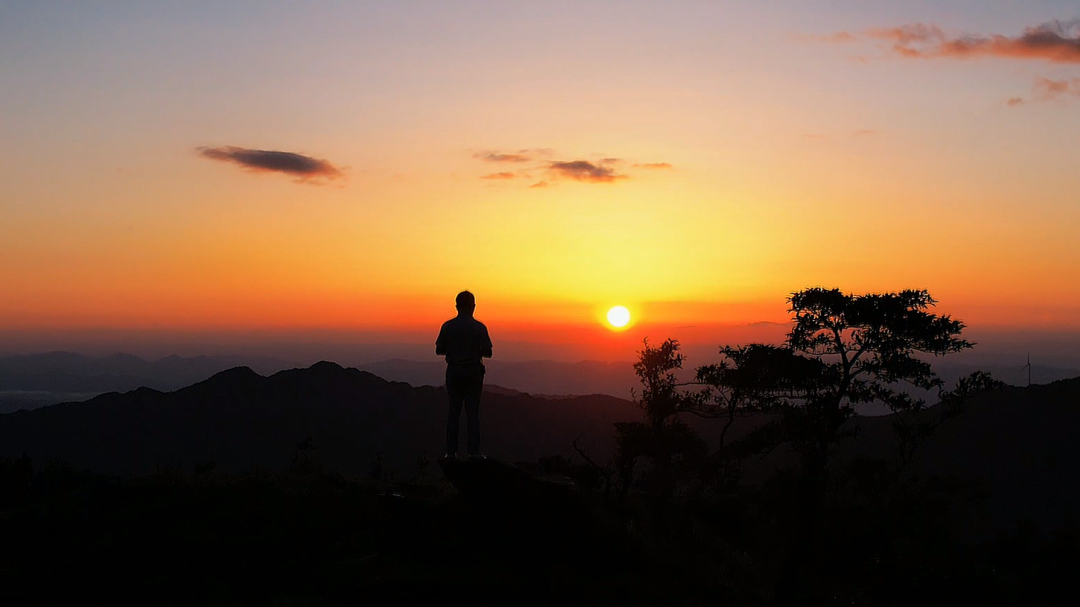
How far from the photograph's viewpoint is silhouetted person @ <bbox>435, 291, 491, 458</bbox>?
12992 mm

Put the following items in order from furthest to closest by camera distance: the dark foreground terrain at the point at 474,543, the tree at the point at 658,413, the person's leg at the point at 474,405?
the tree at the point at 658,413
the person's leg at the point at 474,405
the dark foreground terrain at the point at 474,543

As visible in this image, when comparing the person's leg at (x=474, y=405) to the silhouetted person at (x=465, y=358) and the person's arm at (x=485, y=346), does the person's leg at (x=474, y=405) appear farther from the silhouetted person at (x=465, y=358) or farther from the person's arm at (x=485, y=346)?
the person's arm at (x=485, y=346)

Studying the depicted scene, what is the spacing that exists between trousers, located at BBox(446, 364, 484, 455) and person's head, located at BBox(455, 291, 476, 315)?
3.17 feet

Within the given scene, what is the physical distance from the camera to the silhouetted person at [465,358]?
42.6 feet

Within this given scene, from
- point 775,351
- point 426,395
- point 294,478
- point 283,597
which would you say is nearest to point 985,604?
point 775,351

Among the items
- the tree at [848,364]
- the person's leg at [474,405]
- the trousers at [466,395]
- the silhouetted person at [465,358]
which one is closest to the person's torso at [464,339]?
the silhouetted person at [465,358]

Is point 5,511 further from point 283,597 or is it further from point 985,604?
point 985,604

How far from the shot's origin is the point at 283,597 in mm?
9961

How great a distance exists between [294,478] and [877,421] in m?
67.2

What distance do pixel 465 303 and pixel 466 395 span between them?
1598 mm

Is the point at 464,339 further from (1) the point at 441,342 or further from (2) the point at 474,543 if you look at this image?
(2) the point at 474,543

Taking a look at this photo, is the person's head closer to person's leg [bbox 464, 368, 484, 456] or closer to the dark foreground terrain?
person's leg [bbox 464, 368, 484, 456]

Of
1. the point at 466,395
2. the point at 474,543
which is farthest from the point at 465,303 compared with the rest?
the point at 474,543

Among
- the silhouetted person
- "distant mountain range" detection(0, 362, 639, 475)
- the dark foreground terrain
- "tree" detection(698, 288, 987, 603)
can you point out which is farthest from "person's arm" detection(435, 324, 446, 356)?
"distant mountain range" detection(0, 362, 639, 475)
